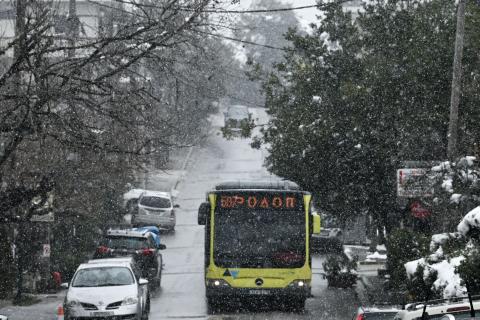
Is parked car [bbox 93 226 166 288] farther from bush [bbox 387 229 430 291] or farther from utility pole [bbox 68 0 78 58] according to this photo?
utility pole [bbox 68 0 78 58]

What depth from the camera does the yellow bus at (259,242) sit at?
78.7 ft

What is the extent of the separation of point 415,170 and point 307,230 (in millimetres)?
3112

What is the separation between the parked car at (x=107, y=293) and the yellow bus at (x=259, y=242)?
258 centimetres

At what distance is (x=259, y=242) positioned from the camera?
24250mm

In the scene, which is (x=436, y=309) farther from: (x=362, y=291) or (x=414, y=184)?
(x=362, y=291)

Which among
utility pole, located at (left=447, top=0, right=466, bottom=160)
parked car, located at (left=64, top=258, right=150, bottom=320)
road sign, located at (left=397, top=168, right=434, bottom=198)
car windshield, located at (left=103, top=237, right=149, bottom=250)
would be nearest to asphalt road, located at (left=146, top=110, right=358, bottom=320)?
car windshield, located at (left=103, top=237, right=149, bottom=250)

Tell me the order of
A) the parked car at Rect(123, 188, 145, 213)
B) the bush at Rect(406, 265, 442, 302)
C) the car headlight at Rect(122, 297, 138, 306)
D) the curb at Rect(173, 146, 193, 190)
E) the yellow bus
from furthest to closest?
the curb at Rect(173, 146, 193, 190) < the parked car at Rect(123, 188, 145, 213) < the yellow bus < the car headlight at Rect(122, 297, 138, 306) < the bush at Rect(406, 265, 442, 302)

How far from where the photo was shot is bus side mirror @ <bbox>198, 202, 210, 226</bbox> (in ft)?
79.3

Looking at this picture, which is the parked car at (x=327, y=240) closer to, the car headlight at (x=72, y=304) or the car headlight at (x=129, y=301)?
the car headlight at (x=129, y=301)

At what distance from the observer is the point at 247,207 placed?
24.5m

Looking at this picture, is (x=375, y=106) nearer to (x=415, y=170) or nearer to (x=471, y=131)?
(x=471, y=131)

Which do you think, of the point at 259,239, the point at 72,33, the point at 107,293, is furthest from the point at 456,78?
the point at 107,293

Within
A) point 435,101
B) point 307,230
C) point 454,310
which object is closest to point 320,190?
point 435,101

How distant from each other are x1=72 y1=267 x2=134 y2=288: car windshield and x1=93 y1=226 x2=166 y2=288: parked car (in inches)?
286
